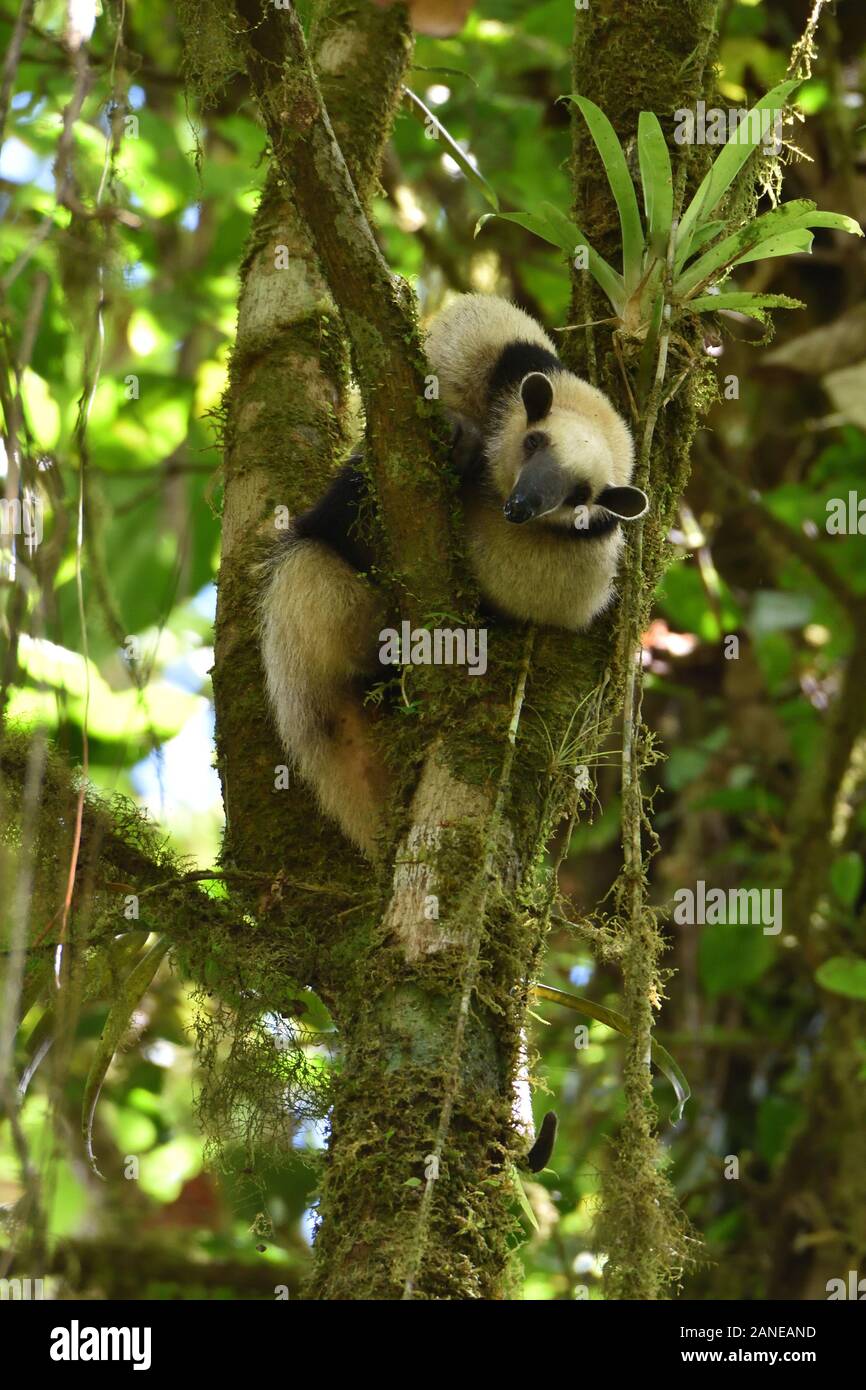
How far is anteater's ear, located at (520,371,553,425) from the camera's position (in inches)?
171

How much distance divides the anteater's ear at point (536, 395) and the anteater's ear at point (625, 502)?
0.36 m

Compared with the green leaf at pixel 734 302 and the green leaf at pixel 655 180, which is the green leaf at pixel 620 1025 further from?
the green leaf at pixel 655 180

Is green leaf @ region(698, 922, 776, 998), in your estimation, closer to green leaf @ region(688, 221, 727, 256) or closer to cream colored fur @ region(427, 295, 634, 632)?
cream colored fur @ region(427, 295, 634, 632)

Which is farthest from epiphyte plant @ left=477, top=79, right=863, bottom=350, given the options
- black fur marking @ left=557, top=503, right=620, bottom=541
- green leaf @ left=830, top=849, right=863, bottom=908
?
green leaf @ left=830, top=849, right=863, bottom=908

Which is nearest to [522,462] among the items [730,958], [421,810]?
[421,810]

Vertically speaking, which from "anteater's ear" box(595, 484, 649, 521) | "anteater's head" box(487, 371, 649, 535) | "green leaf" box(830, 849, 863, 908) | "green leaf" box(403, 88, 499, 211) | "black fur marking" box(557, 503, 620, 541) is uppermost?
"green leaf" box(403, 88, 499, 211)

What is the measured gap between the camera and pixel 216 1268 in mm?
7008

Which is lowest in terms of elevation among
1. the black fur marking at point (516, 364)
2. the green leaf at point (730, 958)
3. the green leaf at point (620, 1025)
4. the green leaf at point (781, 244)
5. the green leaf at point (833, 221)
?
the green leaf at point (620, 1025)

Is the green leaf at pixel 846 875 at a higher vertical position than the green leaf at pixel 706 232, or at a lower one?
lower

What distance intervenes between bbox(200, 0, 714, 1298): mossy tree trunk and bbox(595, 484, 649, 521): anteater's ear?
0.37 feet

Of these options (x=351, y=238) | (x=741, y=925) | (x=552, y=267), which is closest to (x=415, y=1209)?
(x=351, y=238)

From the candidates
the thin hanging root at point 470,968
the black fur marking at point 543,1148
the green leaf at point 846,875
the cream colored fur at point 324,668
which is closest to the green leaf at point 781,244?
the thin hanging root at point 470,968

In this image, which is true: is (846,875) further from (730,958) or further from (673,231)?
(673,231)

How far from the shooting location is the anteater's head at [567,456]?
13.9 ft
